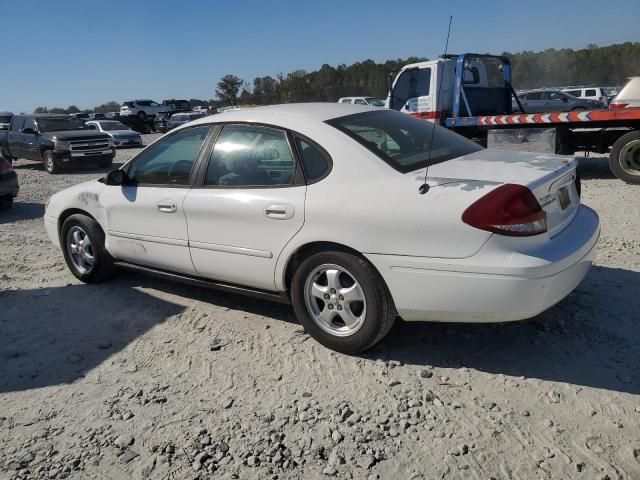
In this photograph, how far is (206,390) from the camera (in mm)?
3227

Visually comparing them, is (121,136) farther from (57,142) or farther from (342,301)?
(342,301)

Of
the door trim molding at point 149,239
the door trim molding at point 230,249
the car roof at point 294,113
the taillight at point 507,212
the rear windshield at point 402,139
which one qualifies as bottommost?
the door trim molding at point 149,239

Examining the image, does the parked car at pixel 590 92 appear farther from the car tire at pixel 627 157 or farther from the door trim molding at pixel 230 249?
the door trim molding at pixel 230 249

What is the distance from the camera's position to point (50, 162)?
15.2m

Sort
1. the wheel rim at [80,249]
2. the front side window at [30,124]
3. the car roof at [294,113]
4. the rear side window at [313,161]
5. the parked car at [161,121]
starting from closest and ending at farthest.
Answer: the rear side window at [313,161], the car roof at [294,113], the wheel rim at [80,249], the front side window at [30,124], the parked car at [161,121]

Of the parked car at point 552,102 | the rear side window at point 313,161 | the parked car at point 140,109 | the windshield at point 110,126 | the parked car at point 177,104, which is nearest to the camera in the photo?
the rear side window at point 313,161

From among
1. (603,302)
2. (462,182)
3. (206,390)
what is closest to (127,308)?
(206,390)

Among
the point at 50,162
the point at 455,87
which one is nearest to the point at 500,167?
the point at 455,87

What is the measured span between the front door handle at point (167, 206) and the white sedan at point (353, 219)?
12 millimetres

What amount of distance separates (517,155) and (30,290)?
4444 millimetres

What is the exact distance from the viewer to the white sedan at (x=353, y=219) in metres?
2.92

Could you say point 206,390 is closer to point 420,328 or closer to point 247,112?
point 420,328

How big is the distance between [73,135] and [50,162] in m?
0.98

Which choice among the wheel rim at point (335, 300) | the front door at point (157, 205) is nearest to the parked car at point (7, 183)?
the front door at point (157, 205)
